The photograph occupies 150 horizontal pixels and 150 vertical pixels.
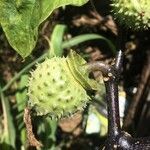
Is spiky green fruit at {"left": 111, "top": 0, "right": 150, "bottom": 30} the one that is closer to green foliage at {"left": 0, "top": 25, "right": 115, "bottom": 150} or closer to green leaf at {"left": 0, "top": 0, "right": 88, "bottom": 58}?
green leaf at {"left": 0, "top": 0, "right": 88, "bottom": 58}

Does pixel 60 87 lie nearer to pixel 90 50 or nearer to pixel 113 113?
pixel 113 113

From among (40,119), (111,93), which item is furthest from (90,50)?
(111,93)

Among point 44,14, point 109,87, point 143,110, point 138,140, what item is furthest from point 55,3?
point 143,110

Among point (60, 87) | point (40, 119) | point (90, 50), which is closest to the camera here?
point (60, 87)

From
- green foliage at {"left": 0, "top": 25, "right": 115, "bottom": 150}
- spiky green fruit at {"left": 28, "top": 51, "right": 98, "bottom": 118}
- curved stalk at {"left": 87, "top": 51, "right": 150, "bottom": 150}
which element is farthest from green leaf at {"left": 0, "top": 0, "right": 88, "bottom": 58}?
green foliage at {"left": 0, "top": 25, "right": 115, "bottom": 150}

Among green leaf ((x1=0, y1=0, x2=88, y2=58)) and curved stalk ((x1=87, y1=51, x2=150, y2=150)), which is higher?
green leaf ((x1=0, y1=0, x2=88, y2=58))

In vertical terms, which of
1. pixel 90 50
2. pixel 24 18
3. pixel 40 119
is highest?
pixel 24 18

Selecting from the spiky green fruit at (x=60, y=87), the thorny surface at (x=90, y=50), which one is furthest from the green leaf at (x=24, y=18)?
the thorny surface at (x=90, y=50)
